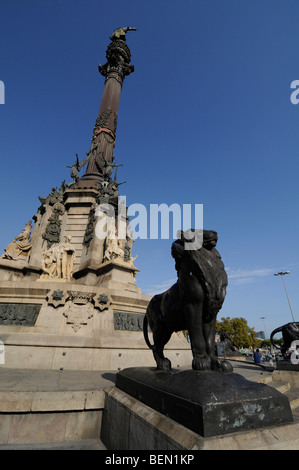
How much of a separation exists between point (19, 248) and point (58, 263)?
519 cm

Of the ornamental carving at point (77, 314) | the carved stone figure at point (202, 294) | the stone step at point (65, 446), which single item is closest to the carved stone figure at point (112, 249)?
the ornamental carving at point (77, 314)

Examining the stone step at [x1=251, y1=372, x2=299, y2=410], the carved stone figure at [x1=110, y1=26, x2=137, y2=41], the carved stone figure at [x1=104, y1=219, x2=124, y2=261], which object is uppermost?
the carved stone figure at [x1=110, y1=26, x2=137, y2=41]

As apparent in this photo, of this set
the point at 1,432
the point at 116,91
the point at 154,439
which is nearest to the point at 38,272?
the point at 1,432

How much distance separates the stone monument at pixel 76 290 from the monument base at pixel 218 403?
16.8 feet

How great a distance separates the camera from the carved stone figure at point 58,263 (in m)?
10.1

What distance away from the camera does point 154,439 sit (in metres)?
2.05

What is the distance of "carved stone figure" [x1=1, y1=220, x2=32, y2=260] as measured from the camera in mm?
13234

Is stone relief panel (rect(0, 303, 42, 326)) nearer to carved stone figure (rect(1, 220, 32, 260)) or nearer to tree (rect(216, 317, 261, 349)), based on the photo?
carved stone figure (rect(1, 220, 32, 260))

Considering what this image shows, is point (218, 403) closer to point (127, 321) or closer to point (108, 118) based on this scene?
point (127, 321)

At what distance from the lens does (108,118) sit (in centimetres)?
2355

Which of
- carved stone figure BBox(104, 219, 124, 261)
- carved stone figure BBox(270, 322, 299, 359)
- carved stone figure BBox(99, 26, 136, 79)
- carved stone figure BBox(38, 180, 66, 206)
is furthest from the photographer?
carved stone figure BBox(99, 26, 136, 79)

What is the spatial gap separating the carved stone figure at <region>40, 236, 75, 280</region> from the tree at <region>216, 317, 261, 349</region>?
157ft

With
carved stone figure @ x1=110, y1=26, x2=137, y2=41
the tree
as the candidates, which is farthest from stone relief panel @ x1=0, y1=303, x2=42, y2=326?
the tree
